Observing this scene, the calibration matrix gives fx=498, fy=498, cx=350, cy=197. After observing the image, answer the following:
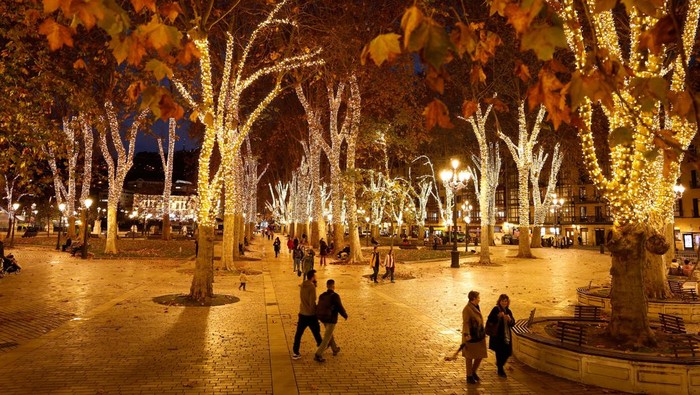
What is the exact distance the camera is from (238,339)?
927cm

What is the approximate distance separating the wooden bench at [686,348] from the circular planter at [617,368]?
1.46 feet

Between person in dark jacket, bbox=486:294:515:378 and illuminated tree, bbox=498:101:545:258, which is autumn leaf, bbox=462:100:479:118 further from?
illuminated tree, bbox=498:101:545:258

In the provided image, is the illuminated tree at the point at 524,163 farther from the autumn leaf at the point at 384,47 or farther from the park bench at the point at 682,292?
the autumn leaf at the point at 384,47

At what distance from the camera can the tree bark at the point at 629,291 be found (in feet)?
25.5

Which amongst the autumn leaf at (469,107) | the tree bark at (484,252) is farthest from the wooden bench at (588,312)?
the tree bark at (484,252)

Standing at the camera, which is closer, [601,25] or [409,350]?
[409,350]

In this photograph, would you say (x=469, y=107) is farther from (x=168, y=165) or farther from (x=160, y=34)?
(x=168, y=165)

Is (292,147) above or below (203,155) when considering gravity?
above

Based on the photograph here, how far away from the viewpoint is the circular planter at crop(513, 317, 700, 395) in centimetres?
639

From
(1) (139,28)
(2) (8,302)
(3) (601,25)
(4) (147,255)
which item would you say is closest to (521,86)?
(3) (601,25)

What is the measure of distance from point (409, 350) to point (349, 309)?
4414 mm

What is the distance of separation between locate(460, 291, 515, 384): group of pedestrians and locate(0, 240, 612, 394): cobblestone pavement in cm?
25

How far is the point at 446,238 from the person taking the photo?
51594 millimetres

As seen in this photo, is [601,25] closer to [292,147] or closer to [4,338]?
[4,338]
